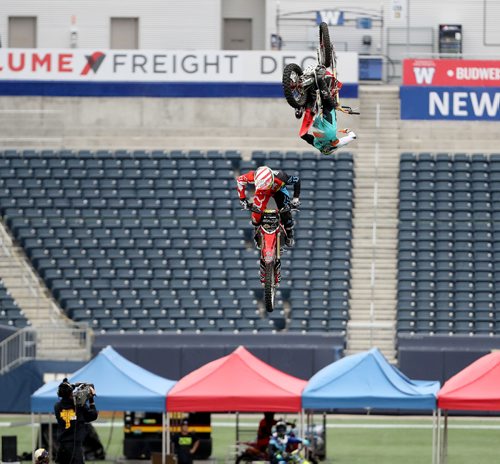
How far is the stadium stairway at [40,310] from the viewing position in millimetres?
40094

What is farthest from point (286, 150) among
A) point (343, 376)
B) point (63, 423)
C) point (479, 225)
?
point (63, 423)

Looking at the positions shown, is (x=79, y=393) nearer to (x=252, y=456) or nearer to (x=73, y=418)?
(x=73, y=418)

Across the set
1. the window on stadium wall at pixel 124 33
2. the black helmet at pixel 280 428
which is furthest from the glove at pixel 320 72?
the window on stadium wall at pixel 124 33

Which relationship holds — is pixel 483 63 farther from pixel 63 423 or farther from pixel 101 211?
pixel 63 423

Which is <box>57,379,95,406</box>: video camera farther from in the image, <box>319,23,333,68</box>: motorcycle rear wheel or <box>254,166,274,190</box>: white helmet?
<box>319,23,333,68</box>: motorcycle rear wheel

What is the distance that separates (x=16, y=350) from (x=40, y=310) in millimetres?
4691

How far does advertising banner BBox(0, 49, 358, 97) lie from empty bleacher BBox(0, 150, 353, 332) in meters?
2.59

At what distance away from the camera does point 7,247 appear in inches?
1736

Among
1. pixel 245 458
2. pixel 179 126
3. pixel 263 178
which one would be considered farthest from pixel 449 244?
pixel 263 178

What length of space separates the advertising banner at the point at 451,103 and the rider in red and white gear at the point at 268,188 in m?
30.1

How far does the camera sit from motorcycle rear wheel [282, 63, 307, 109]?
1609 centimetres

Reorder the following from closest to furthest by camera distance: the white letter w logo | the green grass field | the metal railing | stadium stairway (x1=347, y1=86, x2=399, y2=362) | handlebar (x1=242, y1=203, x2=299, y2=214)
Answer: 1. handlebar (x1=242, y1=203, x2=299, y2=214)
2. the green grass field
3. the metal railing
4. stadium stairway (x1=347, y1=86, x2=399, y2=362)
5. the white letter w logo

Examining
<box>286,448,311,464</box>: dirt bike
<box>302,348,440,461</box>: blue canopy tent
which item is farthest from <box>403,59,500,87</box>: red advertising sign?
<box>286,448,311,464</box>: dirt bike

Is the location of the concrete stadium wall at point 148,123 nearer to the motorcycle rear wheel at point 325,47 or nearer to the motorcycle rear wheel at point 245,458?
the motorcycle rear wheel at point 245,458
